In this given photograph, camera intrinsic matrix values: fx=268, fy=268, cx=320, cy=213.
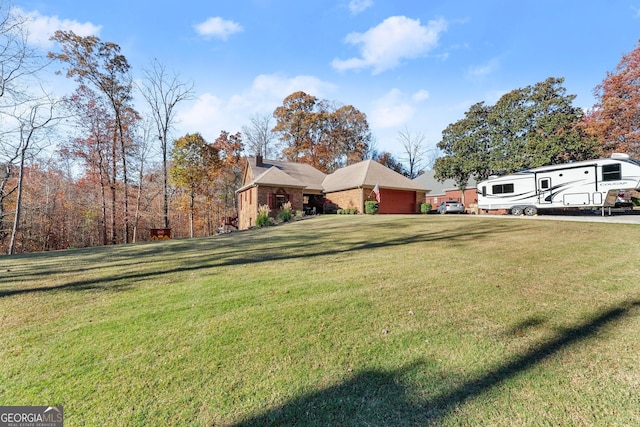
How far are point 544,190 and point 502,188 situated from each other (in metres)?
2.20

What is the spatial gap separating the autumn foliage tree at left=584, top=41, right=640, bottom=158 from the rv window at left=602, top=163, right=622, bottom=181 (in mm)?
9957

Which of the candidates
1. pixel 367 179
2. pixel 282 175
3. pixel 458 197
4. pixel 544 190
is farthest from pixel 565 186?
pixel 458 197

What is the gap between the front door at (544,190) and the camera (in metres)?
15.3

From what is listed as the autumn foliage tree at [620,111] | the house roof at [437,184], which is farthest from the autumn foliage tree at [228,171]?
the autumn foliage tree at [620,111]

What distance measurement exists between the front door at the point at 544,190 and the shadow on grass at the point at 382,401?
1679 cm

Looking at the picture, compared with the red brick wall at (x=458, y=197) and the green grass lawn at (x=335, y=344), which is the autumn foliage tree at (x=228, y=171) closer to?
the red brick wall at (x=458, y=197)

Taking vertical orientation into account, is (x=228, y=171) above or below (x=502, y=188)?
above

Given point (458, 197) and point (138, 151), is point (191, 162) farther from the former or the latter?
point (458, 197)

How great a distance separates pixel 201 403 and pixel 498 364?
2698 mm

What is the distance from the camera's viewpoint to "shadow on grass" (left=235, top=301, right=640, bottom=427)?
2.00 m

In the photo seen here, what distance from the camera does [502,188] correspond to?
17.3 metres

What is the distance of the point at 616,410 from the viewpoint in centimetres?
201

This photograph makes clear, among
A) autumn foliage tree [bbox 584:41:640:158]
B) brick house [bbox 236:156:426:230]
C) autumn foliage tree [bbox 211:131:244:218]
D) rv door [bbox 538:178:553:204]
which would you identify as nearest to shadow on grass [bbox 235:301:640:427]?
rv door [bbox 538:178:553:204]

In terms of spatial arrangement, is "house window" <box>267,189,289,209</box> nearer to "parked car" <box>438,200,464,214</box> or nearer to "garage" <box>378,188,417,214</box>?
"garage" <box>378,188,417,214</box>
